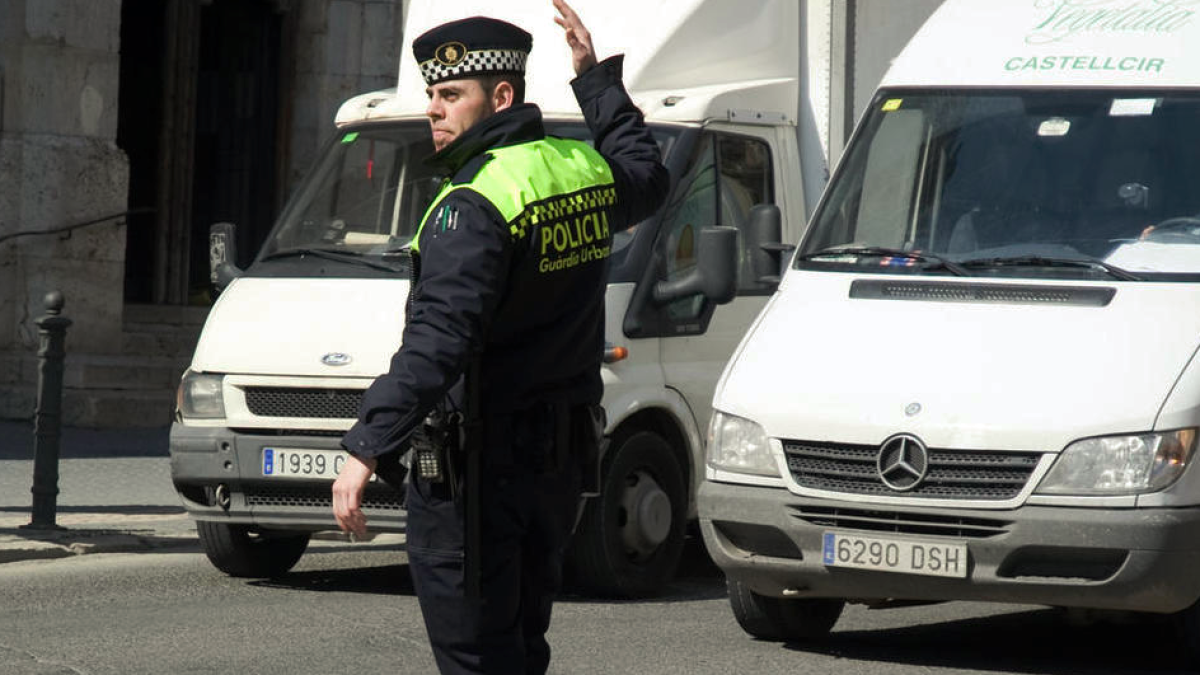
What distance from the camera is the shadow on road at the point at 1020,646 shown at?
7.93m

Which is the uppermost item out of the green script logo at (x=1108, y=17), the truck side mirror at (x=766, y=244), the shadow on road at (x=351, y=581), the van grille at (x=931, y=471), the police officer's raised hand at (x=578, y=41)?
the green script logo at (x=1108, y=17)

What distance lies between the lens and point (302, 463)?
927cm

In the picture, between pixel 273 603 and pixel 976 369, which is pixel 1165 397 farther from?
pixel 273 603

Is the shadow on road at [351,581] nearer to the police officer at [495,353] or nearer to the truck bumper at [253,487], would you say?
the truck bumper at [253,487]

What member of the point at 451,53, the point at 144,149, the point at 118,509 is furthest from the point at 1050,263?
the point at 144,149

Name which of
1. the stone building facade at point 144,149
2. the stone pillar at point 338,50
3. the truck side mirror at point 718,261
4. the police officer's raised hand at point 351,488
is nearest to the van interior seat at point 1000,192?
the truck side mirror at point 718,261

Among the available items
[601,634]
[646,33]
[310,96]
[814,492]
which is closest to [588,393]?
[814,492]

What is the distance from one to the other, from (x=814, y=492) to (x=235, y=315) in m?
3.01

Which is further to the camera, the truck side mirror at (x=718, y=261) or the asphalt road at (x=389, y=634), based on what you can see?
the truck side mirror at (x=718, y=261)

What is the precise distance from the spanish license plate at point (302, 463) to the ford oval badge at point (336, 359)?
0.36 m

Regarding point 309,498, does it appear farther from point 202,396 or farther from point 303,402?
point 202,396

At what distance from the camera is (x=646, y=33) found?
10305mm

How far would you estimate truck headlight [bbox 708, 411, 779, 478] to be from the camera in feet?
25.6

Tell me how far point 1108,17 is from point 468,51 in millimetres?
4481
